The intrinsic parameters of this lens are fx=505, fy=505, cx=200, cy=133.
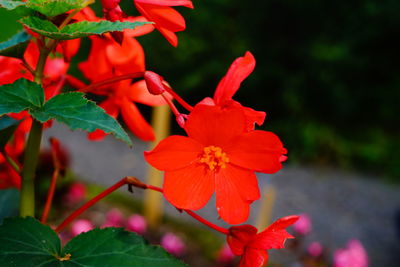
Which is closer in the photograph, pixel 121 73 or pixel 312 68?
pixel 121 73

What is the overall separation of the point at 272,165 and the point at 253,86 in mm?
4567

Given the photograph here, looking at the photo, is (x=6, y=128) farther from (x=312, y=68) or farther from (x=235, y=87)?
(x=312, y=68)

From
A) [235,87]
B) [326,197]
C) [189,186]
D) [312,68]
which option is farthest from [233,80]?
[312,68]

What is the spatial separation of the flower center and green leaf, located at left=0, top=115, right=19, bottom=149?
0.19 m

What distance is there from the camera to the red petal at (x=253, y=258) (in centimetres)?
52

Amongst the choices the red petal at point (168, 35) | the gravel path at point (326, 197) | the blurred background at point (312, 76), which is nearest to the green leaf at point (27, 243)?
the red petal at point (168, 35)

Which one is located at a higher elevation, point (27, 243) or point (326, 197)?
point (27, 243)

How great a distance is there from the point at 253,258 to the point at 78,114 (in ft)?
0.77

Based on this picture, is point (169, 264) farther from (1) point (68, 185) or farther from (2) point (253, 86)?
(2) point (253, 86)

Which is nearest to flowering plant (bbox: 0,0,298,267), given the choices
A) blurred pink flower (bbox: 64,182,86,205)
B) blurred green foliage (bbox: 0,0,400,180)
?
blurred pink flower (bbox: 64,182,86,205)

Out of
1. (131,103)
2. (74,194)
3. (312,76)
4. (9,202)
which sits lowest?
(312,76)

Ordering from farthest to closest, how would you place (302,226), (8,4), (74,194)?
(74,194) → (302,226) → (8,4)

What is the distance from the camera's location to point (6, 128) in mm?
485

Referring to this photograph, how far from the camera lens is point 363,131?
5098 mm
